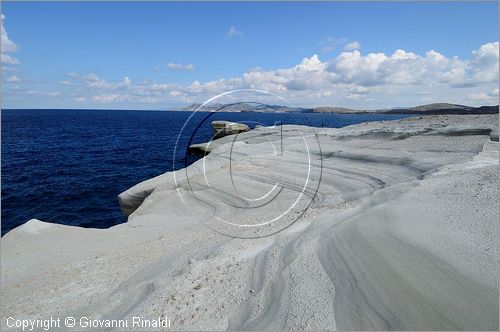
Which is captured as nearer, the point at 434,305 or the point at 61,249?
the point at 434,305

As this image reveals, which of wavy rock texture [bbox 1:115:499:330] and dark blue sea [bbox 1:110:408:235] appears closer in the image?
wavy rock texture [bbox 1:115:499:330]

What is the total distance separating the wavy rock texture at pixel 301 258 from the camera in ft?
14.0

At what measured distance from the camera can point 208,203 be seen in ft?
39.9

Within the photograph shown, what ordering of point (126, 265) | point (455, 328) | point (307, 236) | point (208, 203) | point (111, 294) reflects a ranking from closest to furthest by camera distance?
1. point (455, 328)
2. point (111, 294)
3. point (307, 236)
4. point (126, 265)
5. point (208, 203)

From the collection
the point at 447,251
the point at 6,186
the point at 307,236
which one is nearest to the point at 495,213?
the point at 447,251

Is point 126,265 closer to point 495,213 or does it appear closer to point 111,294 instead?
point 111,294

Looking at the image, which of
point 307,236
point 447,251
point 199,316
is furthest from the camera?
point 307,236

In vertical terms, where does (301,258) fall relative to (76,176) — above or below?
above

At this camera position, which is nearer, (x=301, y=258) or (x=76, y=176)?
(x=301, y=258)

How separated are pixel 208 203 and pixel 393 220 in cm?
753

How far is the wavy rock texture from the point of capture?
4.27 meters

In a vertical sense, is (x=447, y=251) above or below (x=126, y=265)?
above

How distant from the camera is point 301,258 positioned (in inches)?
222

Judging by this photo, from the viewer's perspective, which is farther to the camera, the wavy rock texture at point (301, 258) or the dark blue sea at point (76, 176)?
the dark blue sea at point (76, 176)
